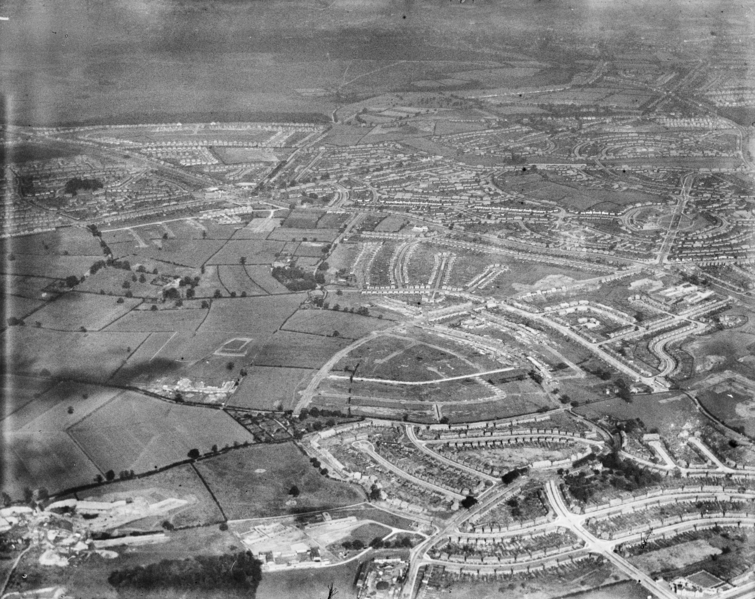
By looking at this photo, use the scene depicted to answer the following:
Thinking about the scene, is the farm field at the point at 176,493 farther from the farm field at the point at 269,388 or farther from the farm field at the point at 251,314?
the farm field at the point at 251,314

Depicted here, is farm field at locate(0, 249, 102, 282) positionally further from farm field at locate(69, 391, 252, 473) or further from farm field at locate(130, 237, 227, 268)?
farm field at locate(69, 391, 252, 473)

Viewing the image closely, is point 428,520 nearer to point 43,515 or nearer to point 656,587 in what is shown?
point 656,587

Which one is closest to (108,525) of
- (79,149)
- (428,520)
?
(428,520)

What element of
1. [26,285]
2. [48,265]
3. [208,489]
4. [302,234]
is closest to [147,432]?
[208,489]

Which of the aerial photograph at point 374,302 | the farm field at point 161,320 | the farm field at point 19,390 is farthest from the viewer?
the farm field at point 161,320

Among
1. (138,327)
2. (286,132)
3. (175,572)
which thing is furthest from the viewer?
(286,132)

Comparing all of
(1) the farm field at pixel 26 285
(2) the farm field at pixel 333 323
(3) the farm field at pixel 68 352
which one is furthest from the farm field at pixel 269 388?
(1) the farm field at pixel 26 285
